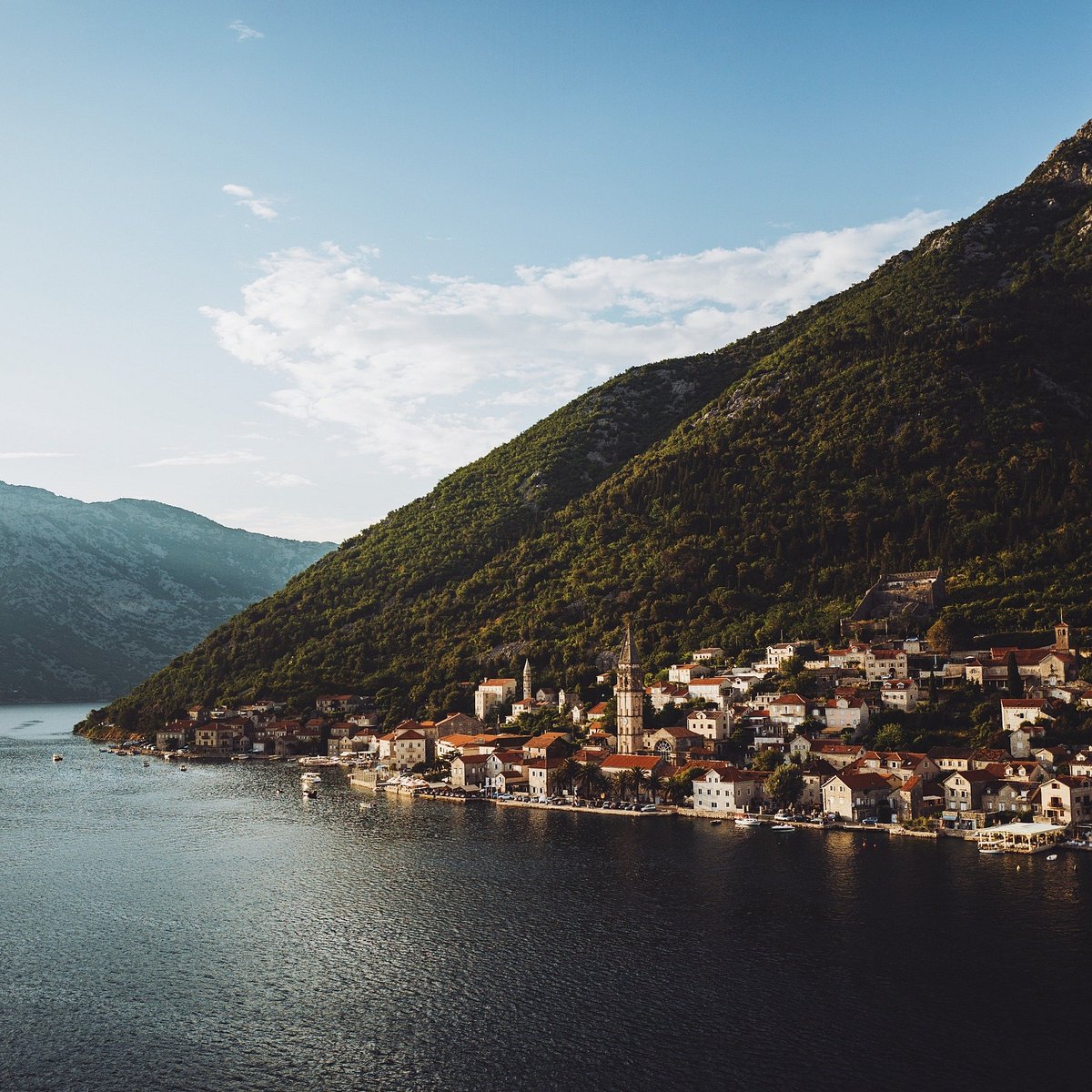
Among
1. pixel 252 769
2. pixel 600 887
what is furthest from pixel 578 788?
pixel 252 769

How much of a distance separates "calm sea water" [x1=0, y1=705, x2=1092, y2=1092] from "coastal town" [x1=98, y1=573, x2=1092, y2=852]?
24.8 feet

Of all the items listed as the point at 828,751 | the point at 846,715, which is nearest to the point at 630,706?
the point at 846,715

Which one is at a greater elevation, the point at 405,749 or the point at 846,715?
the point at 846,715

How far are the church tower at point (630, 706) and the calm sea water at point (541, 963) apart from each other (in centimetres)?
2680

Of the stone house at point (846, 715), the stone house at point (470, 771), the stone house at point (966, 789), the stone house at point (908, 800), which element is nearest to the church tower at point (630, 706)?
the stone house at point (470, 771)

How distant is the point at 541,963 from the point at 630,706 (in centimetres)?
6176

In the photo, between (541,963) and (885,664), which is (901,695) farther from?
(541,963)

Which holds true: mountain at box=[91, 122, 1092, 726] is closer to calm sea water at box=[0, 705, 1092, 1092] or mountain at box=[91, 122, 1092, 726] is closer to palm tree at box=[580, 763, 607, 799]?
palm tree at box=[580, 763, 607, 799]

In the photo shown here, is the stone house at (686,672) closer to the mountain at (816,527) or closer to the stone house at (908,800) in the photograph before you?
the mountain at (816,527)

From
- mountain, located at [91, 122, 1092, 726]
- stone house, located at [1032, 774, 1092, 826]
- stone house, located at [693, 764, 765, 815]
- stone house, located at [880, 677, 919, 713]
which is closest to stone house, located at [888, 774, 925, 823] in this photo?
stone house, located at [1032, 774, 1092, 826]

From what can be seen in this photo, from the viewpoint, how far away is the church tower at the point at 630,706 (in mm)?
112875

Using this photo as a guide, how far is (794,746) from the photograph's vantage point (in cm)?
10150

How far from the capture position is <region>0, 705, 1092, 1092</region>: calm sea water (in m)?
41.8

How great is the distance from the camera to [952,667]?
359 feet
